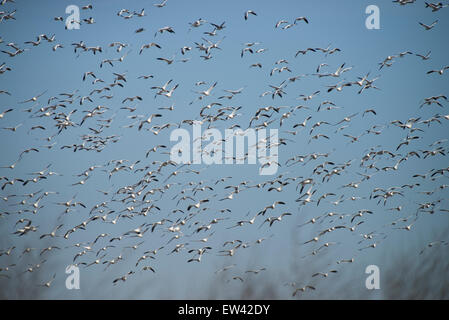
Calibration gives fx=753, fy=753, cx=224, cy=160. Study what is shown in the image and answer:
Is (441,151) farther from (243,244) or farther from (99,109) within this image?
(99,109)

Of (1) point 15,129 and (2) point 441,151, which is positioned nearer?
(1) point 15,129

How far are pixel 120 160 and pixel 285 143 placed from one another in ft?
27.7

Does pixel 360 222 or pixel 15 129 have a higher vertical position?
pixel 15 129

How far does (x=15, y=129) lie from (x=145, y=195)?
23.9 feet

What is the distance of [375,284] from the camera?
117 feet

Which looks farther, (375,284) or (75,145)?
(75,145)
